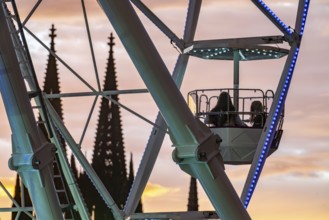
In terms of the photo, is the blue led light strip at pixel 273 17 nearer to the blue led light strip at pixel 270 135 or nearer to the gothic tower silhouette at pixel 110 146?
the blue led light strip at pixel 270 135

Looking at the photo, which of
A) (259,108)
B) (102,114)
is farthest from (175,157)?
(102,114)

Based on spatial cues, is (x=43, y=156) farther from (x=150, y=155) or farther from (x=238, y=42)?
(x=150, y=155)

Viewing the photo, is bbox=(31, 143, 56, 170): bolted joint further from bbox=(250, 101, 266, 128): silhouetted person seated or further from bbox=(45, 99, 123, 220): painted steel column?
bbox=(250, 101, 266, 128): silhouetted person seated

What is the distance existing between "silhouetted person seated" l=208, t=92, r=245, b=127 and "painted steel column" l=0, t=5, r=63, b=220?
18.1 meters

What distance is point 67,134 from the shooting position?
157 ft

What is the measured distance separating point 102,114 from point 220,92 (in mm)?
145852

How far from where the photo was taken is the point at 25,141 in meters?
30.2

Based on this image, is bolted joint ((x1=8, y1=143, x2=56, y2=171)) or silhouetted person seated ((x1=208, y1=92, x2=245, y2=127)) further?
silhouetted person seated ((x1=208, y1=92, x2=245, y2=127))

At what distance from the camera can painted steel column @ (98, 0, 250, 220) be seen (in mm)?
29109

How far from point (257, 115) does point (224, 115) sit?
1325 millimetres

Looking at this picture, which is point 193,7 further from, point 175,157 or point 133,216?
point 175,157

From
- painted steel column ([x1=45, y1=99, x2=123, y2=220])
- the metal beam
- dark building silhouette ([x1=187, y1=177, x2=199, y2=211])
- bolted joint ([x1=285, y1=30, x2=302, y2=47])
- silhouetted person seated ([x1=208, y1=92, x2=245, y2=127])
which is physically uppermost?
dark building silhouette ([x1=187, y1=177, x2=199, y2=211])

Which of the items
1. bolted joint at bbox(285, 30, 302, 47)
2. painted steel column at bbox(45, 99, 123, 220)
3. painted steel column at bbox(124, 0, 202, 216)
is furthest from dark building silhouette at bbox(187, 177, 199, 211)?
painted steel column at bbox(45, 99, 123, 220)

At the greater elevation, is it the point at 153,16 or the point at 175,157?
the point at 153,16
